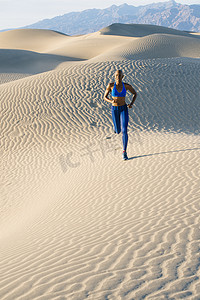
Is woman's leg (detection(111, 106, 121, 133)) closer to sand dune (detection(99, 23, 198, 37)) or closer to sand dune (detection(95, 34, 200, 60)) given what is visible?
sand dune (detection(95, 34, 200, 60))

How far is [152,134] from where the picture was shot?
1219 centimetres

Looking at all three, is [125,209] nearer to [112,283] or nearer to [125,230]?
[125,230]

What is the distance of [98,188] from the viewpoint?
7.20 metres

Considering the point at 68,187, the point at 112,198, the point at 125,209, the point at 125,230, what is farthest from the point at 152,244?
the point at 68,187

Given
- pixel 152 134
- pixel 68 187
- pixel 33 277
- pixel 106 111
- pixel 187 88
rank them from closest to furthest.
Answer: pixel 33 277 → pixel 68 187 → pixel 152 134 → pixel 106 111 → pixel 187 88

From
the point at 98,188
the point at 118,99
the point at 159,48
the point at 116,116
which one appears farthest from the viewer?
Answer: the point at 159,48

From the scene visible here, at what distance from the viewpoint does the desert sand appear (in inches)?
119

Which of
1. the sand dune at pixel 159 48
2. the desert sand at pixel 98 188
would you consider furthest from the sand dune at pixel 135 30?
the desert sand at pixel 98 188

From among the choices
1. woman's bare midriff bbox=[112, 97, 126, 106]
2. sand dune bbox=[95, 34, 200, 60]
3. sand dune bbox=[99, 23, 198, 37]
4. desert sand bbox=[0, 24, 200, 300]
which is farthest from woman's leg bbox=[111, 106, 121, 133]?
sand dune bbox=[99, 23, 198, 37]

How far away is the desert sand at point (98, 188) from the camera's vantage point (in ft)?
9.96

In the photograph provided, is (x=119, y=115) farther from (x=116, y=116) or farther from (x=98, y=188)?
(x=98, y=188)

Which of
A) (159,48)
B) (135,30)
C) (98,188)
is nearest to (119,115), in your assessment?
(98,188)

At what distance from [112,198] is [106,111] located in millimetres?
8627

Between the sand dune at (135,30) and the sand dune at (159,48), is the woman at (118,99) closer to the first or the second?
the sand dune at (159,48)
